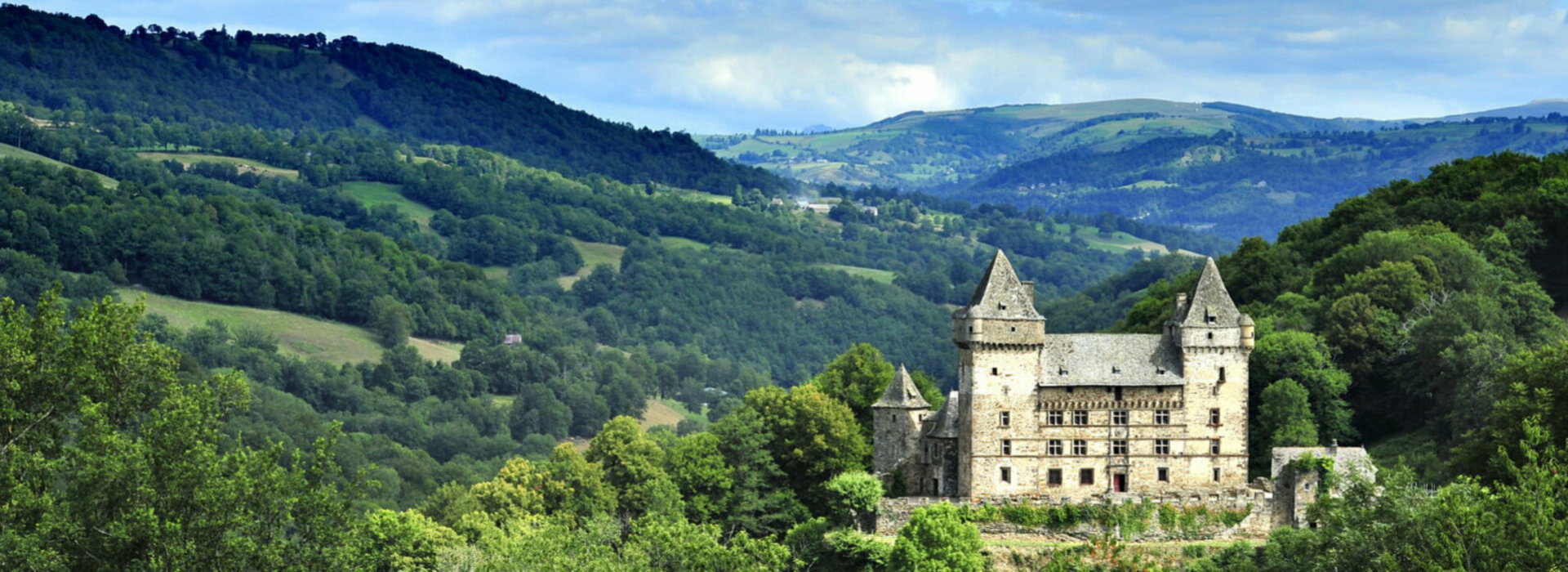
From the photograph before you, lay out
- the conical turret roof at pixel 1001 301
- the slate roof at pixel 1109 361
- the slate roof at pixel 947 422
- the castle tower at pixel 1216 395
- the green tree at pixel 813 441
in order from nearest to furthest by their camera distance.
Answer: the conical turret roof at pixel 1001 301 < the slate roof at pixel 1109 361 < the castle tower at pixel 1216 395 < the slate roof at pixel 947 422 < the green tree at pixel 813 441

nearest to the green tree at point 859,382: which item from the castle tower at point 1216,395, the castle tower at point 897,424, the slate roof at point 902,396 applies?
the slate roof at point 902,396

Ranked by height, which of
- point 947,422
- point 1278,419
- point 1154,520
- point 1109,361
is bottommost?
point 1154,520

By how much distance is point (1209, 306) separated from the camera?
7688cm

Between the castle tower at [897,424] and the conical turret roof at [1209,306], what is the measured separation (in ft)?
39.6

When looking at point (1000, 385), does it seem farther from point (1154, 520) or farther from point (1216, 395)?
point (1216, 395)

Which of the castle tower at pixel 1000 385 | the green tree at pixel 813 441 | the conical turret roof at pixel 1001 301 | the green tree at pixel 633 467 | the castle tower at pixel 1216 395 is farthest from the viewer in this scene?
the green tree at pixel 813 441

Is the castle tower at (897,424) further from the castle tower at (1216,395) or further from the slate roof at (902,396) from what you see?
the castle tower at (1216,395)

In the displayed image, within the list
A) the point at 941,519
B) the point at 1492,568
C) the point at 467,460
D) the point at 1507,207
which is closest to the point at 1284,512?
the point at 941,519

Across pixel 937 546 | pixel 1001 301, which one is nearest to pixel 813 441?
pixel 1001 301

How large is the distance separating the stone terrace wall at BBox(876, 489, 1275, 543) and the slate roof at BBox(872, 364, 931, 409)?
7.11m

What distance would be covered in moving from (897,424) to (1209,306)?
14435mm

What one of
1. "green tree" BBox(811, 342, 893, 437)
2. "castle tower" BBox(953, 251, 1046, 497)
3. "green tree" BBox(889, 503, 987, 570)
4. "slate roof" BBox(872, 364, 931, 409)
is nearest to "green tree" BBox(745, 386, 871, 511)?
"green tree" BBox(811, 342, 893, 437)

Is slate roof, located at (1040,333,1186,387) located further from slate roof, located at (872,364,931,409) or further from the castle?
slate roof, located at (872,364,931,409)

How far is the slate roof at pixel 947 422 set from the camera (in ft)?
257
